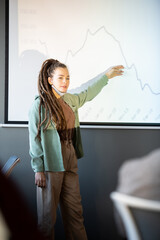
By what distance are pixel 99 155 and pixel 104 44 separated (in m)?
0.91

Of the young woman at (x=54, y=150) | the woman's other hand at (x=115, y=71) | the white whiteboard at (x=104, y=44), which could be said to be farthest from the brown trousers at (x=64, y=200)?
the woman's other hand at (x=115, y=71)

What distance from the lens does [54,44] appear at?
8.01 feet

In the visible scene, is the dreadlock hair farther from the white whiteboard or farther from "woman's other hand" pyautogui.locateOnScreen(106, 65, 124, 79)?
"woman's other hand" pyautogui.locateOnScreen(106, 65, 124, 79)

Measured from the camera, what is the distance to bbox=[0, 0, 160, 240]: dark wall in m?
2.45

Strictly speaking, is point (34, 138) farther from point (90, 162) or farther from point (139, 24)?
point (139, 24)

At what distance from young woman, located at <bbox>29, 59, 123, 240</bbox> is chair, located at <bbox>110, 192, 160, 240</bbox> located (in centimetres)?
111

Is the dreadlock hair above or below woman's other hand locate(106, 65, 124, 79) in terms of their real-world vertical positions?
below

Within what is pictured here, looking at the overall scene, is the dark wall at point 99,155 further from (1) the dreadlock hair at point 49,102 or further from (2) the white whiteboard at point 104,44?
(1) the dreadlock hair at point 49,102

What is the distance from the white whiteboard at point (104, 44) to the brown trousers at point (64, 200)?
0.51m

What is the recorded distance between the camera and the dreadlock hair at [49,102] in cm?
200

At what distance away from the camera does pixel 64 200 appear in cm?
206

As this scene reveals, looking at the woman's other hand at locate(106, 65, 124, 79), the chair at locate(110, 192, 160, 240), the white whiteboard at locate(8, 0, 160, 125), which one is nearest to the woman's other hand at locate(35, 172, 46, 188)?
the white whiteboard at locate(8, 0, 160, 125)

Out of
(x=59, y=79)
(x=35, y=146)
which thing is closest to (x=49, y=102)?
(x=59, y=79)

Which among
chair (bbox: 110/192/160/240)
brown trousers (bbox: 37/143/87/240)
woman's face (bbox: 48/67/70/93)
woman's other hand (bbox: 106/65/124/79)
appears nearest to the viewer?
chair (bbox: 110/192/160/240)
